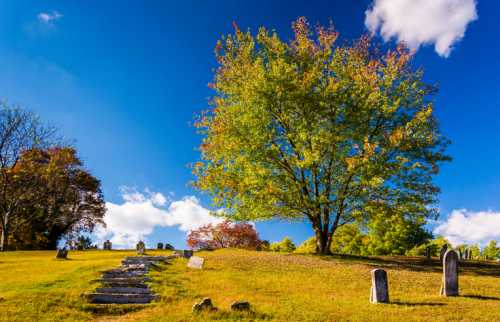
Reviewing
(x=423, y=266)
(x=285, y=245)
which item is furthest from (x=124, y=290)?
(x=285, y=245)

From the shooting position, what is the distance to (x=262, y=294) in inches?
624

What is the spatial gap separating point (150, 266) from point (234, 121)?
13.3 metres

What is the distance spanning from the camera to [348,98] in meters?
30.6

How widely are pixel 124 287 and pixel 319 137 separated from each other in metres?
17.6

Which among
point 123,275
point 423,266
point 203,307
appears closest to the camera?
point 203,307

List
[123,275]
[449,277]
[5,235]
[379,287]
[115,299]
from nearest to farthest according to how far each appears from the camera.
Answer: [379,287], [115,299], [449,277], [123,275], [5,235]

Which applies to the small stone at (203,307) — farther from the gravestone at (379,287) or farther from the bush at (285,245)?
the bush at (285,245)

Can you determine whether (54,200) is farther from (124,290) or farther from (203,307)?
(203,307)

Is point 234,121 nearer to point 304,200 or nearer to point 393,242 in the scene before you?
point 304,200

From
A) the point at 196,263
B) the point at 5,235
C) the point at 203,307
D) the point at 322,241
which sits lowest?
the point at 203,307

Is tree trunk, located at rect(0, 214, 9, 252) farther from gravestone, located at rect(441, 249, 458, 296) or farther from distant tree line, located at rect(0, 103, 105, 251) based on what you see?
gravestone, located at rect(441, 249, 458, 296)

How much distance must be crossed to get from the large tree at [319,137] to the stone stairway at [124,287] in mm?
11536

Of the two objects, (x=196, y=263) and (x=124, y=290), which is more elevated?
(x=196, y=263)

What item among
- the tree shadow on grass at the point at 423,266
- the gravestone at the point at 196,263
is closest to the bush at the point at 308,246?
the tree shadow on grass at the point at 423,266
